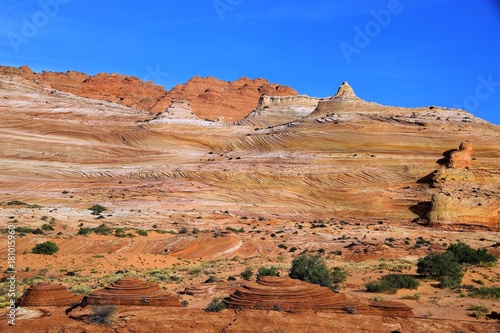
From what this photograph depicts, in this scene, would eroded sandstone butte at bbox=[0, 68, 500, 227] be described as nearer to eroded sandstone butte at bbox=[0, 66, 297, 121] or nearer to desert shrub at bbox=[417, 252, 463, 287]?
desert shrub at bbox=[417, 252, 463, 287]

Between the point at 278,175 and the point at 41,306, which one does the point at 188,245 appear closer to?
the point at 41,306

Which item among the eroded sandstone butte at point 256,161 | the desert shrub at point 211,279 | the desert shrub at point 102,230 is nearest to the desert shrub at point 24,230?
the desert shrub at point 102,230

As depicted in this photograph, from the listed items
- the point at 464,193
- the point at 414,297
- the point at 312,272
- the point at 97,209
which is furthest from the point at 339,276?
the point at 464,193

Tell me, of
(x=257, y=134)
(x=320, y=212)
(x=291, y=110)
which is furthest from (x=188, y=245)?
(x=291, y=110)

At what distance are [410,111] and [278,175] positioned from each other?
15.0m

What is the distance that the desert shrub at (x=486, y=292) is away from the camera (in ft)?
51.8

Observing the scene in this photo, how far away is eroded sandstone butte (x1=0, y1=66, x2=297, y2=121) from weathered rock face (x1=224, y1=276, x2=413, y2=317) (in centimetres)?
10443

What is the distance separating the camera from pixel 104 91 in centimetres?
13088

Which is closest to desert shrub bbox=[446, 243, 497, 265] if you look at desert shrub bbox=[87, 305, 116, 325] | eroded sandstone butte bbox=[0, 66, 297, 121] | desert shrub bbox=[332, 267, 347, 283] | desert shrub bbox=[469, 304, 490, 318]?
desert shrub bbox=[332, 267, 347, 283]

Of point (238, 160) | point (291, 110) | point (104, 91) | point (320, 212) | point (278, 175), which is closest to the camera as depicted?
point (320, 212)

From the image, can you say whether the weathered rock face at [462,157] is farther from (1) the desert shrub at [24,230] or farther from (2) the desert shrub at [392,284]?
(1) the desert shrub at [24,230]

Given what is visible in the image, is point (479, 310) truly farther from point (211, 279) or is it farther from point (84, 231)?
point (84, 231)

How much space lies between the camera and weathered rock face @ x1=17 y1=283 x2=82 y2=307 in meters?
14.8

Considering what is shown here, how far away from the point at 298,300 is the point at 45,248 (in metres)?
14.6
